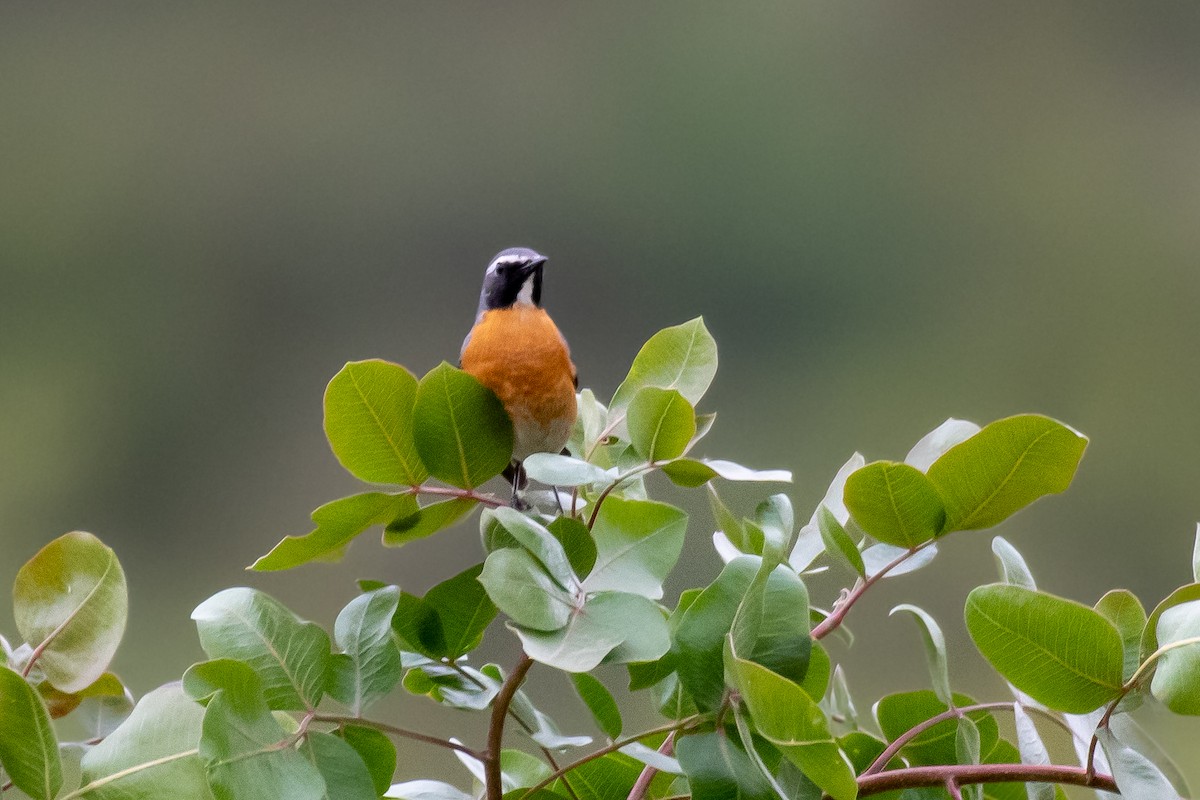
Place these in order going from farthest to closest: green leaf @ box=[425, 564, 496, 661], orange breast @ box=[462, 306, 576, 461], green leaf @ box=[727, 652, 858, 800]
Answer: orange breast @ box=[462, 306, 576, 461], green leaf @ box=[425, 564, 496, 661], green leaf @ box=[727, 652, 858, 800]

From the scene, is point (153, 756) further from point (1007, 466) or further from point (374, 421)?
point (1007, 466)

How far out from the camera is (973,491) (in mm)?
425

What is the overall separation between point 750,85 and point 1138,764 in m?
3.44

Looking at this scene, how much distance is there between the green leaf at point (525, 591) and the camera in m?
0.38

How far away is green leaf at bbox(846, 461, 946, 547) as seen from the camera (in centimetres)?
42

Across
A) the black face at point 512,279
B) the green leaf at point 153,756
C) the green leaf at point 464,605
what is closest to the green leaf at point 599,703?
the green leaf at point 464,605

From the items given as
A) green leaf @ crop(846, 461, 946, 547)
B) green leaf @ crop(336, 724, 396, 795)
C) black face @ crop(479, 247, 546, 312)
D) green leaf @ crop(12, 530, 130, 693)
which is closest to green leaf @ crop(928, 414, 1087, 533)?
green leaf @ crop(846, 461, 946, 547)

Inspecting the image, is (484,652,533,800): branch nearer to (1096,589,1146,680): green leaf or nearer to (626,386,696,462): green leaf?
(626,386,696,462): green leaf

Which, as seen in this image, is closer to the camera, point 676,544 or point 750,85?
point 676,544

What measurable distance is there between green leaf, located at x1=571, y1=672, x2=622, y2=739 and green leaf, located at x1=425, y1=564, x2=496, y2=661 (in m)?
0.05

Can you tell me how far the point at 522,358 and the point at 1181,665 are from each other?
524 mm

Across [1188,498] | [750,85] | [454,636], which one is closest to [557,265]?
[750,85]

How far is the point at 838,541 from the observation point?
45 cm

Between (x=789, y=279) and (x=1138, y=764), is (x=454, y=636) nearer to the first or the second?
(x=1138, y=764)
